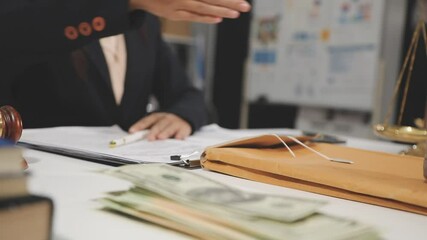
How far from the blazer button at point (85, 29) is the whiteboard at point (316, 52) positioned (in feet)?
7.08

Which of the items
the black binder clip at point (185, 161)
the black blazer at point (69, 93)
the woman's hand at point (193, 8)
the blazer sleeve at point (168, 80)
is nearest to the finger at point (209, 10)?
the woman's hand at point (193, 8)

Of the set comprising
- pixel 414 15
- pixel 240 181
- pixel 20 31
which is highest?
pixel 414 15

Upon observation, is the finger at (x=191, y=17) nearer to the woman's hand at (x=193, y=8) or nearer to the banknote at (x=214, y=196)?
the woman's hand at (x=193, y=8)

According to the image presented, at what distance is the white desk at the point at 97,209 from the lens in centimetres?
37

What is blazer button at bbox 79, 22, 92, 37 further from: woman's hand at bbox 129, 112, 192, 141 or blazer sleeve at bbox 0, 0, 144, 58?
woman's hand at bbox 129, 112, 192, 141

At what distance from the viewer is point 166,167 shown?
53 centimetres

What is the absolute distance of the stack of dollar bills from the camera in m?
0.36

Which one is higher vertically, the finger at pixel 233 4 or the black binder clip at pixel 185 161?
the finger at pixel 233 4

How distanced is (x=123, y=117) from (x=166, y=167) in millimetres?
773

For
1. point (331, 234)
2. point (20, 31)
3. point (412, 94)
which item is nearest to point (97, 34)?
point (20, 31)

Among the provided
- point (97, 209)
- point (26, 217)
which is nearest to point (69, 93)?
point (97, 209)

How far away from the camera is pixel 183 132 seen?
3.27 ft

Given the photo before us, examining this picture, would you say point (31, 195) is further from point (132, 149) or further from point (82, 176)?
point (132, 149)

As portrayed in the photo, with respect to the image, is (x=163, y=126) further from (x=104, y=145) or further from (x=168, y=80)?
(x=168, y=80)
